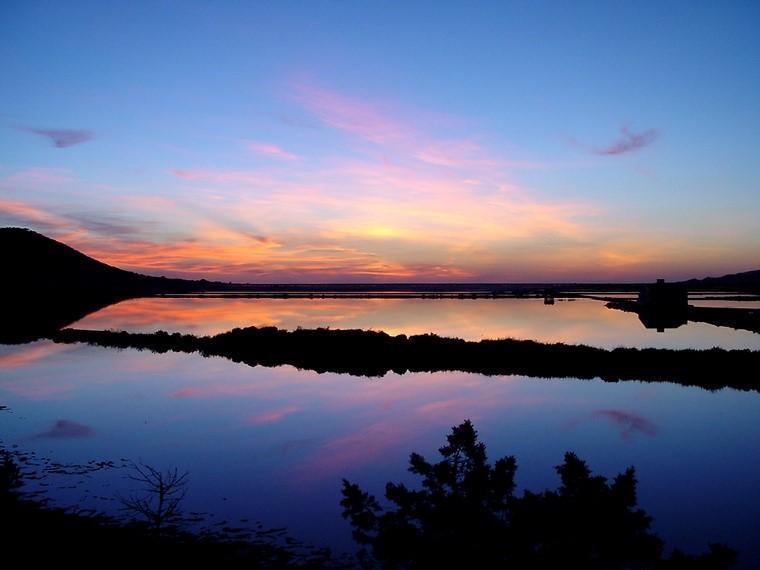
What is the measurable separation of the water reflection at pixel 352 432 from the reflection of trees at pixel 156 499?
1.86ft

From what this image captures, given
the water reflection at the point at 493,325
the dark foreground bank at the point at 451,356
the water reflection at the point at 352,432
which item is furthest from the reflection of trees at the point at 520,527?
the water reflection at the point at 493,325

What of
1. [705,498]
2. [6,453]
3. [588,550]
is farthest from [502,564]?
[6,453]

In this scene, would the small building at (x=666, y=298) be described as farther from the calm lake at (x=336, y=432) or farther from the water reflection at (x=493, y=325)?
the calm lake at (x=336, y=432)

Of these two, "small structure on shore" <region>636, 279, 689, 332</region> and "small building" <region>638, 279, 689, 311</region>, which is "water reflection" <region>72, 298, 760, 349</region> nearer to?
"small structure on shore" <region>636, 279, 689, 332</region>

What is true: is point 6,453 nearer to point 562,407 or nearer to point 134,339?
point 562,407

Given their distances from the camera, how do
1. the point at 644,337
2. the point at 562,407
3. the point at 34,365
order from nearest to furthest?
the point at 562,407, the point at 34,365, the point at 644,337

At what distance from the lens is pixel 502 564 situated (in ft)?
30.5

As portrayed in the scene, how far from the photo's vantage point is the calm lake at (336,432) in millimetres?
16531

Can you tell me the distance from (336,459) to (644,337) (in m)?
41.1

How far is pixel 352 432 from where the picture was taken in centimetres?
2470

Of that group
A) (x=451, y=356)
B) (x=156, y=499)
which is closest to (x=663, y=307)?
(x=451, y=356)

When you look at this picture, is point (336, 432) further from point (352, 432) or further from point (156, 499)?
point (156, 499)

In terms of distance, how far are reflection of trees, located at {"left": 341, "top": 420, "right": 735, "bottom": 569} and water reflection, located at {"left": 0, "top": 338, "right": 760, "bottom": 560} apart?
508cm

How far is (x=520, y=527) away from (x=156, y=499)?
1177 centimetres
